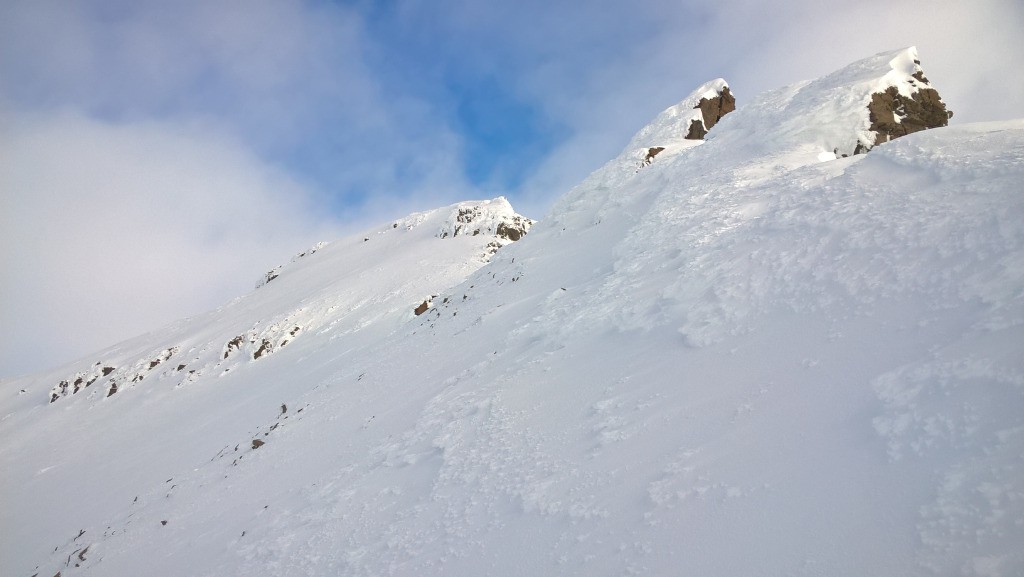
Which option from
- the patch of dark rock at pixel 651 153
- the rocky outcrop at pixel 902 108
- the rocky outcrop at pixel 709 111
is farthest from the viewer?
the rocky outcrop at pixel 709 111

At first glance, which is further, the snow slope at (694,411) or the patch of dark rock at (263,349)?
the patch of dark rock at (263,349)

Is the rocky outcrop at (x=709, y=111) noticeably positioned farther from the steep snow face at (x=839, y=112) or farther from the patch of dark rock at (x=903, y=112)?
the patch of dark rock at (x=903, y=112)

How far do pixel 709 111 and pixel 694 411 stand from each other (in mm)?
31289

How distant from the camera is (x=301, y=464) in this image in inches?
625

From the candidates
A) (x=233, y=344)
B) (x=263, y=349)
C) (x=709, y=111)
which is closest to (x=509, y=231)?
(x=709, y=111)

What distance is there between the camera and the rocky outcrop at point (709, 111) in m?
33.2

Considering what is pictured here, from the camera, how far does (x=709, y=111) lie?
113 feet

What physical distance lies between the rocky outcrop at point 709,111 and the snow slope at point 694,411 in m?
8.50

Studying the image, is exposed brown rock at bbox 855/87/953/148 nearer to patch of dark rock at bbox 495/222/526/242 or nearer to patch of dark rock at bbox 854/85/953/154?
patch of dark rock at bbox 854/85/953/154

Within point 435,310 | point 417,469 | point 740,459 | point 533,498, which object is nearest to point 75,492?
point 435,310

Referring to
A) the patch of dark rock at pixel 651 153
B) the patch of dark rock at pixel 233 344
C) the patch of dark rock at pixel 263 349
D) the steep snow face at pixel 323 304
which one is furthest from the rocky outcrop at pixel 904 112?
the patch of dark rock at pixel 233 344

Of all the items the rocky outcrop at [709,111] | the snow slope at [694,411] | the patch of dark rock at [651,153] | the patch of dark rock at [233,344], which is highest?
the rocky outcrop at [709,111]

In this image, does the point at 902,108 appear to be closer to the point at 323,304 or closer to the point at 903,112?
the point at 903,112

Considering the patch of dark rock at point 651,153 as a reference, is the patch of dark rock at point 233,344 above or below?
below
